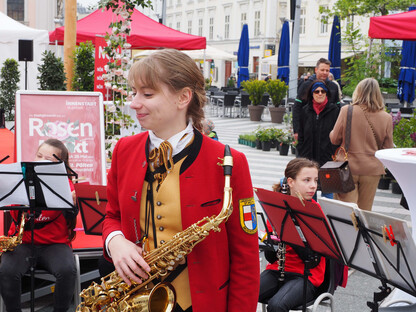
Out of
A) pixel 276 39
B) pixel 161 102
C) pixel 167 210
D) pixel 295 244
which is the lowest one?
pixel 295 244

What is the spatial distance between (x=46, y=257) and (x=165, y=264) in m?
2.67

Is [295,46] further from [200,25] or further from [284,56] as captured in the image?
[200,25]

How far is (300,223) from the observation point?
12.9 ft

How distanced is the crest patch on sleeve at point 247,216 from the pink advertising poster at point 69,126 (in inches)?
168

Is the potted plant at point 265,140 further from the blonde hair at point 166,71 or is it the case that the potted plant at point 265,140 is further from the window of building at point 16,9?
the window of building at point 16,9

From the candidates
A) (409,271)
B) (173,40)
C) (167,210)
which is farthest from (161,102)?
(173,40)

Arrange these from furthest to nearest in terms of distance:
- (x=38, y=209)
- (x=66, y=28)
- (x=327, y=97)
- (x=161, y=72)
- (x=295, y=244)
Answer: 1. (x=66, y=28)
2. (x=327, y=97)
3. (x=38, y=209)
4. (x=295, y=244)
5. (x=161, y=72)

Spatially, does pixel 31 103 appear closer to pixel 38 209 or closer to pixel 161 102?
pixel 38 209

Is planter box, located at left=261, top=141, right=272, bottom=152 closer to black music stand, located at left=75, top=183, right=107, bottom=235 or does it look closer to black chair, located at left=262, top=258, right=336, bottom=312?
black music stand, located at left=75, top=183, right=107, bottom=235

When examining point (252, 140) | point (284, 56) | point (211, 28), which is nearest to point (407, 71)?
point (252, 140)

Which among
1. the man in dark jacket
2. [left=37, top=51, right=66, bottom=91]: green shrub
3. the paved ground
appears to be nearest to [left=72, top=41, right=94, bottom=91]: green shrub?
[left=37, top=51, right=66, bottom=91]: green shrub

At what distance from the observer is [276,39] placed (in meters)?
51.5

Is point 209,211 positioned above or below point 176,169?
below

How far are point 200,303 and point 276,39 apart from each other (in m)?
50.7
